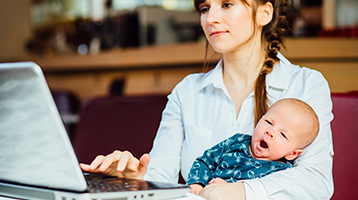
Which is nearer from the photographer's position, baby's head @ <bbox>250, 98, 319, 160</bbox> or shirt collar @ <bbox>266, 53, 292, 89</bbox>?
baby's head @ <bbox>250, 98, 319, 160</bbox>

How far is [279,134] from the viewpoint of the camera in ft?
3.80

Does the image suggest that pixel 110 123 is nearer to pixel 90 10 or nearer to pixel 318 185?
pixel 318 185

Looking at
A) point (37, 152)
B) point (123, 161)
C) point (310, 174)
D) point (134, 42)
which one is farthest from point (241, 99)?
point (134, 42)

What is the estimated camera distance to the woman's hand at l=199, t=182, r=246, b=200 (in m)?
1.02

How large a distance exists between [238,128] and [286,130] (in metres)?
0.22

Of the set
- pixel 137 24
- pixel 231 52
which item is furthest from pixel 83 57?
pixel 231 52

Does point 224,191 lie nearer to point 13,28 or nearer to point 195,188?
point 195,188

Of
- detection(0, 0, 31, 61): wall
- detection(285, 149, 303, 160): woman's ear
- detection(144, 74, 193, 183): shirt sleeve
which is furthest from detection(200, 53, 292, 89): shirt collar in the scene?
detection(0, 0, 31, 61): wall

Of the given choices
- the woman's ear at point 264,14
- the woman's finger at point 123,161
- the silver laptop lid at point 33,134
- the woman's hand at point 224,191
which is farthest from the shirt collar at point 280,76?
the silver laptop lid at point 33,134

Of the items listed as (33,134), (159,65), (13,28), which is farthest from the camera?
(13,28)

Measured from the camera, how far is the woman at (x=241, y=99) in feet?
3.76

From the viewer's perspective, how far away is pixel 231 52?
142cm

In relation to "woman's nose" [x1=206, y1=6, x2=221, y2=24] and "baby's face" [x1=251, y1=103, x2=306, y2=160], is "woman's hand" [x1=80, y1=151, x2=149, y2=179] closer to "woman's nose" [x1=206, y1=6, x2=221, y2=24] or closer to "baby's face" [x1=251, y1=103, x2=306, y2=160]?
"baby's face" [x1=251, y1=103, x2=306, y2=160]

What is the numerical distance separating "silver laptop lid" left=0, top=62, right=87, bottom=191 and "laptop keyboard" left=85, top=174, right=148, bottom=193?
8cm
